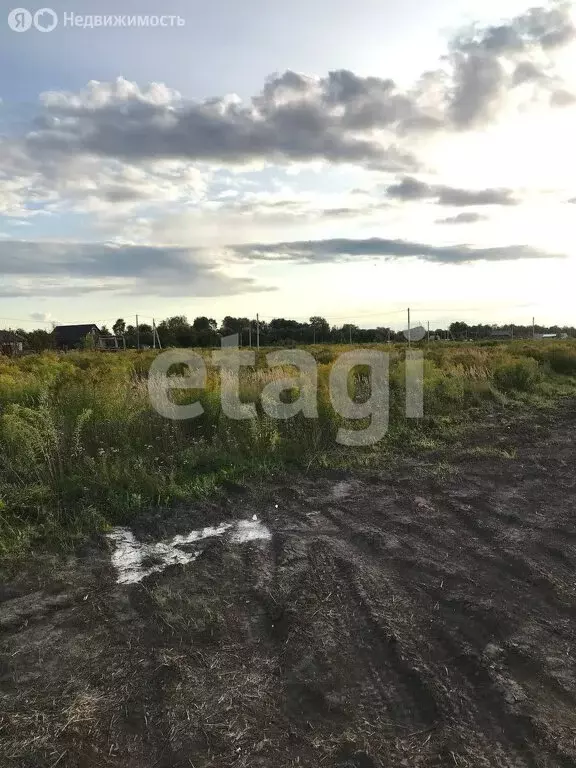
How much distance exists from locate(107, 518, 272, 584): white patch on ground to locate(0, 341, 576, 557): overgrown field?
1.38ft

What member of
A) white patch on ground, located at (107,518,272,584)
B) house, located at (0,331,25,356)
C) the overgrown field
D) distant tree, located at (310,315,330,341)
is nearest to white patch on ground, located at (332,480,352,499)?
the overgrown field

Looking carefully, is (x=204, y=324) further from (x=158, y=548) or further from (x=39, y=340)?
(x=158, y=548)

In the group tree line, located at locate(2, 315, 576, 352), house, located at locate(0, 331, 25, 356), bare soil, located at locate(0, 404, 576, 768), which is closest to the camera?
bare soil, located at locate(0, 404, 576, 768)

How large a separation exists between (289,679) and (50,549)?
249cm

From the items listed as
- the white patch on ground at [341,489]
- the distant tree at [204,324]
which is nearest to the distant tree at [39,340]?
the distant tree at [204,324]

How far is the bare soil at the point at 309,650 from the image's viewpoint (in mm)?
2430

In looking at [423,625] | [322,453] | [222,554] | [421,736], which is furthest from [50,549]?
[322,453]

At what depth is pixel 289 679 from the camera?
9.35 feet

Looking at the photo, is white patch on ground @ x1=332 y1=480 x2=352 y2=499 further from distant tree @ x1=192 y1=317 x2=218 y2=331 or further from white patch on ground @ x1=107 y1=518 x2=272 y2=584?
distant tree @ x1=192 y1=317 x2=218 y2=331

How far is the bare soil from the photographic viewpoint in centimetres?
243

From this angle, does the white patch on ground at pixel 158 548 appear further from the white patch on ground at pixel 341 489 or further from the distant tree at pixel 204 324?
the distant tree at pixel 204 324

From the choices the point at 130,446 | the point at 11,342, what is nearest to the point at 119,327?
the point at 11,342

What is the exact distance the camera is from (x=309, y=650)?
3.09 meters

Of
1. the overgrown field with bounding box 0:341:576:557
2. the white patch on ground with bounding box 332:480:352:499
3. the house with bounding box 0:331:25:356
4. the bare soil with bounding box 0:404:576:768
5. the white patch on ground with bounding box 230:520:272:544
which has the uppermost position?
the house with bounding box 0:331:25:356
